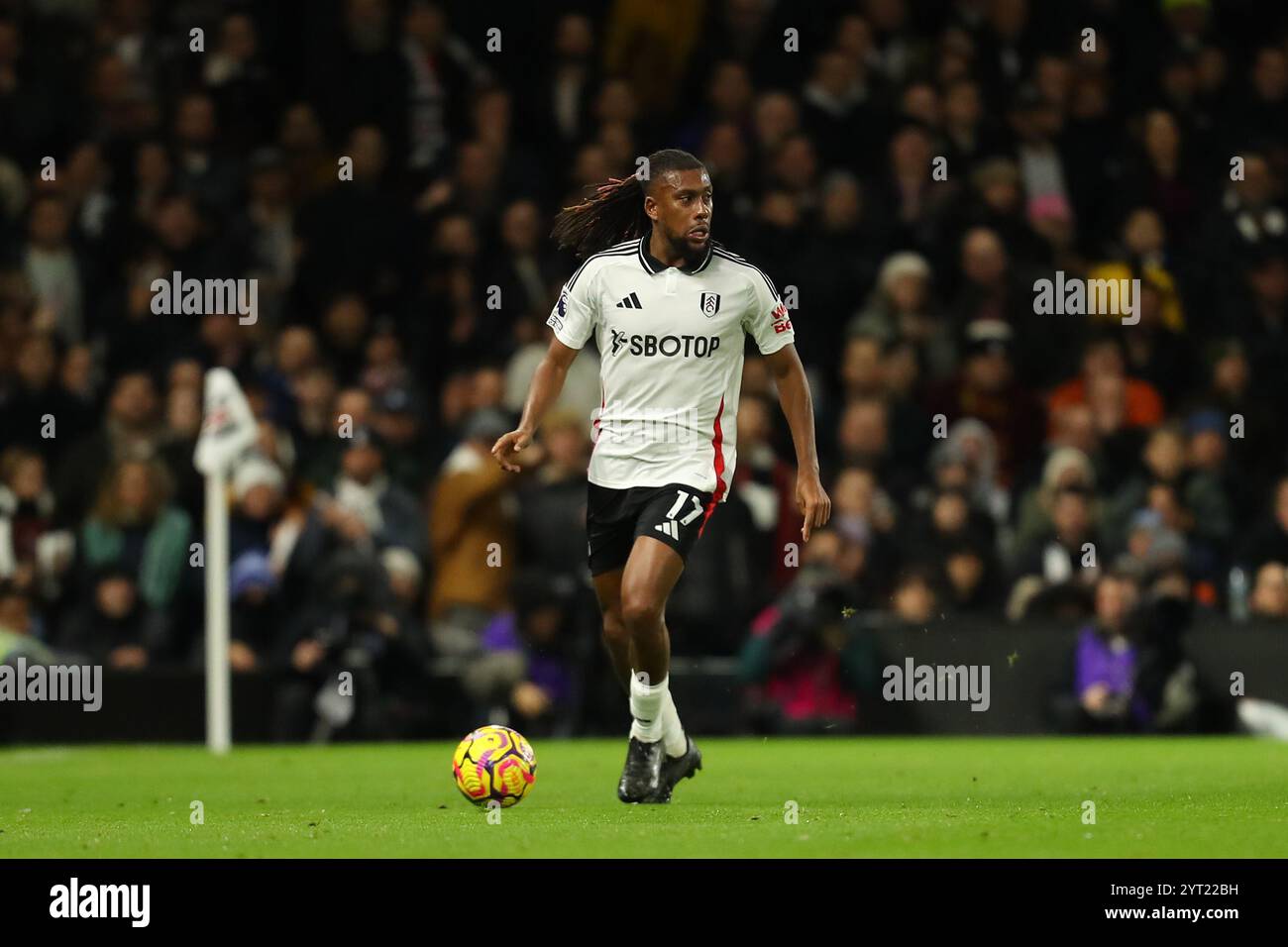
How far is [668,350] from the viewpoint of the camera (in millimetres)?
10492

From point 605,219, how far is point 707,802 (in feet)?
8.60

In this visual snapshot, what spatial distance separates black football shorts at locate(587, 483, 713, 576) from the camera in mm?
10281

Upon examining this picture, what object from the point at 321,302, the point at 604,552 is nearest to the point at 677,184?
the point at 604,552

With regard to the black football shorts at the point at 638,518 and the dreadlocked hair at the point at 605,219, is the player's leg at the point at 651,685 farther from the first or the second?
the dreadlocked hair at the point at 605,219

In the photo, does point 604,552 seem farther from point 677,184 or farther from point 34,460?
point 34,460

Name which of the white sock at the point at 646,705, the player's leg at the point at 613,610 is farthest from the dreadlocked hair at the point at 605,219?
the white sock at the point at 646,705

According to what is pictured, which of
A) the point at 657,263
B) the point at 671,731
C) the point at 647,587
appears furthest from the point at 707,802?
the point at 657,263

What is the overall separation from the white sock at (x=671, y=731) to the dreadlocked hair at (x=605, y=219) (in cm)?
206

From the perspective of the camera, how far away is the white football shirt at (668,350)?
10.5 meters

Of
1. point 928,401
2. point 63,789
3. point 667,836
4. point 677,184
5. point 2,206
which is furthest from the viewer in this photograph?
point 2,206

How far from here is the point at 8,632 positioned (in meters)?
16.4

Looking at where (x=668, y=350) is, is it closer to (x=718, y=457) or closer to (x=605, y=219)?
(x=718, y=457)

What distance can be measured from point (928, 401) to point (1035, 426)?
79 centimetres

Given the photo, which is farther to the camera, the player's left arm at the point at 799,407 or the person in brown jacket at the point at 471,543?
the person in brown jacket at the point at 471,543
